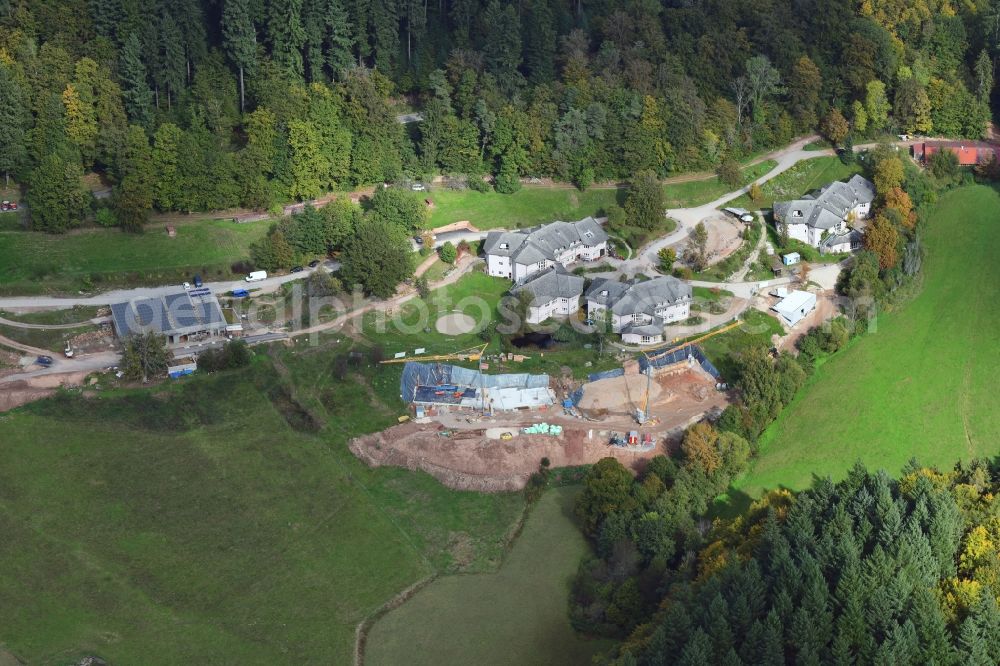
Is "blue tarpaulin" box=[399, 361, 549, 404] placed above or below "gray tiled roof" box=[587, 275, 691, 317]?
below

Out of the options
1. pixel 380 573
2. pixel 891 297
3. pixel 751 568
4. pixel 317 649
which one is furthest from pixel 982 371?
pixel 317 649

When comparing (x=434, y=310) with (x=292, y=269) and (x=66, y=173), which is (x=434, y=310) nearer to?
(x=292, y=269)

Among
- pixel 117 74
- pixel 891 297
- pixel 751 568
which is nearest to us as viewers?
pixel 751 568

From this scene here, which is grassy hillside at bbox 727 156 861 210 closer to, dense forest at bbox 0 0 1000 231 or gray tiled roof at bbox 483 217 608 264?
dense forest at bbox 0 0 1000 231

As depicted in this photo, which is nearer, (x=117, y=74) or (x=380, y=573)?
(x=380, y=573)

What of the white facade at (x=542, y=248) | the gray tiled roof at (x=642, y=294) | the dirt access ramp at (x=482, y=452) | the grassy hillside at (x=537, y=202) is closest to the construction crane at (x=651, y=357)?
the dirt access ramp at (x=482, y=452)

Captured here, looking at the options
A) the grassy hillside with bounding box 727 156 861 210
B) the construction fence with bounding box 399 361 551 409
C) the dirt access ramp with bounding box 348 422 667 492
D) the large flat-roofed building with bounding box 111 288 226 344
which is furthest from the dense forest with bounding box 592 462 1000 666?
the grassy hillside with bounding box 727 156 861 210
